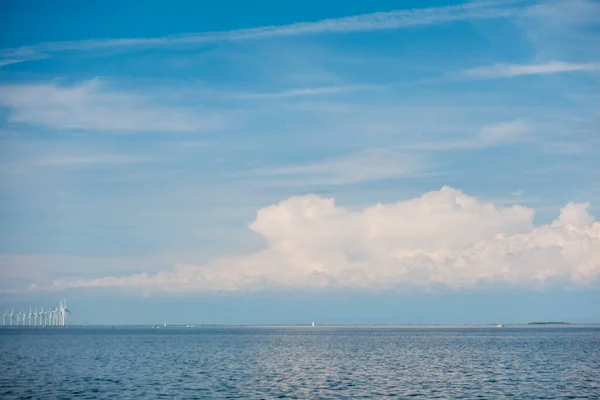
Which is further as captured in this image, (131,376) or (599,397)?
(131,376)

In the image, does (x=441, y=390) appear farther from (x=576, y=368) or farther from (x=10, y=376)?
(x=10, y=376)

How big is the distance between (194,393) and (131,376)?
28.9m

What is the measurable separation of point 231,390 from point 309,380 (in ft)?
55.7

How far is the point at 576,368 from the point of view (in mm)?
127812

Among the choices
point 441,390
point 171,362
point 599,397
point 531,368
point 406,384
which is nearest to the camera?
point 599,397

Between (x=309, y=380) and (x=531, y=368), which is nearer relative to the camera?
(x=309, y=380)

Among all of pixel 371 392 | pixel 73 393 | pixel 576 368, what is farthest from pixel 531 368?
pixel 73 393

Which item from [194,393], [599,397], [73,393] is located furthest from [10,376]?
[599,397]

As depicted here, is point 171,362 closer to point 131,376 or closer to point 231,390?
point 131,376

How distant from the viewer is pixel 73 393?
86750 millimetres

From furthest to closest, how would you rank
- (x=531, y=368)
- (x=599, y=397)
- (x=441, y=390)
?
(x=531, y=368)
(x=441, y=390)
(x=599, y=397)

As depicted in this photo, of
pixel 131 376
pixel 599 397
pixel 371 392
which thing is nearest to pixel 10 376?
pixel 131 376

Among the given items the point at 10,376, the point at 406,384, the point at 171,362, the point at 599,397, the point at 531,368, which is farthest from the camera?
the point at 171,362

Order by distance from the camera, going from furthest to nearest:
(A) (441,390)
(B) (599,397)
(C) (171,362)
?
(C) (171,362) → (A) (441,390) → (B) (599,397)
